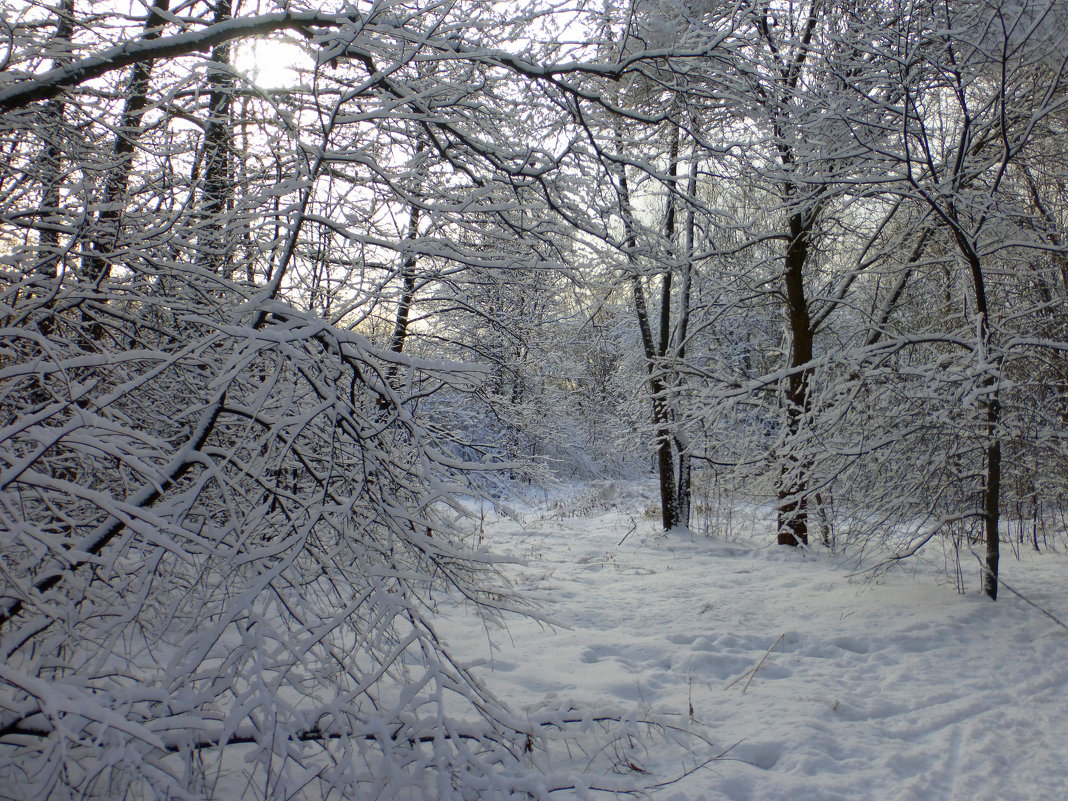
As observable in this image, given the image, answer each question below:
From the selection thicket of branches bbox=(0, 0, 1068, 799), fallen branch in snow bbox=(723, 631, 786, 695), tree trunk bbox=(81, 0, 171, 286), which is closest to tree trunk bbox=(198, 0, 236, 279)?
thicket of branches bbox=(0, 0, 1068, 799)

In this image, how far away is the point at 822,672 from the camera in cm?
387

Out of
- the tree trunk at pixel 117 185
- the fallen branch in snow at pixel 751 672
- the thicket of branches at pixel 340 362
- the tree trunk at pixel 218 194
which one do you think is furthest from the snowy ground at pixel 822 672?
the tree trunk at pixel 117 185

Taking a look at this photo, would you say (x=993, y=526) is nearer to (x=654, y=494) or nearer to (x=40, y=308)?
(x=40, y=308)

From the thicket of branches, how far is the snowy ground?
1.66 ft

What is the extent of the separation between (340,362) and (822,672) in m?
3.47

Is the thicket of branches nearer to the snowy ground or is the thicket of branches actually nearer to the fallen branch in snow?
the snowy ground

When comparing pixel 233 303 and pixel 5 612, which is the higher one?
pixel 233 303

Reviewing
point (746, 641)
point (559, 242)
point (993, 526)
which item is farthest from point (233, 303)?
point (993, 526)

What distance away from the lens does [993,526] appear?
4.70m

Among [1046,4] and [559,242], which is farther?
[1046,4]

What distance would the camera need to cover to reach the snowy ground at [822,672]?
2797 millimetres

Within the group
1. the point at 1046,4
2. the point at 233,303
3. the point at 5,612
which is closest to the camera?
the point at 5,612

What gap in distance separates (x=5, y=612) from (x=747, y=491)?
7.20m

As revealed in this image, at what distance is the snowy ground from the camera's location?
9.18 ft
